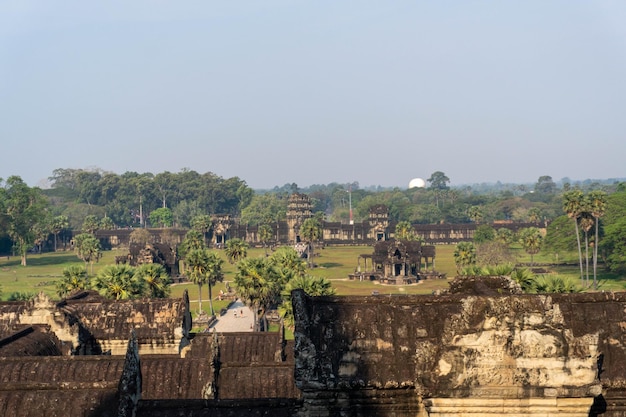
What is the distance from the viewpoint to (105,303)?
33.7 meters

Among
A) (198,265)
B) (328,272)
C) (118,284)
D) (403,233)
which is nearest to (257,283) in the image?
(118,284)

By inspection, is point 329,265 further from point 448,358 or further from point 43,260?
point 448,358

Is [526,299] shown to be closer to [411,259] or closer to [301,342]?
[301,342]

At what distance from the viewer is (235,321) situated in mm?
61312

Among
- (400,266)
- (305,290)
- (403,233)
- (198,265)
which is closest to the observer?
(305,290)

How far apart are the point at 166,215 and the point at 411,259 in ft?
372

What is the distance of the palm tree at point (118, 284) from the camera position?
43.3 m

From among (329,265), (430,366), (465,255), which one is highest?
(430,366)

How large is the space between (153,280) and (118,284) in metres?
4.53

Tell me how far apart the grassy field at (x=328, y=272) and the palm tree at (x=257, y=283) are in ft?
75.2

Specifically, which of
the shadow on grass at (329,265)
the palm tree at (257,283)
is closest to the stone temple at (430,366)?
the palm tree at (257,283)

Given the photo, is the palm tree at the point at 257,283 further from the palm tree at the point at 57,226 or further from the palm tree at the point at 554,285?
the palm tree at the point at 57,226

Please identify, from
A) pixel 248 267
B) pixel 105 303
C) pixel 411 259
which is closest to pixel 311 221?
pixel 411 259

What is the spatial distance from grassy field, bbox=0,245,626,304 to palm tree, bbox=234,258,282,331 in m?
22.9
